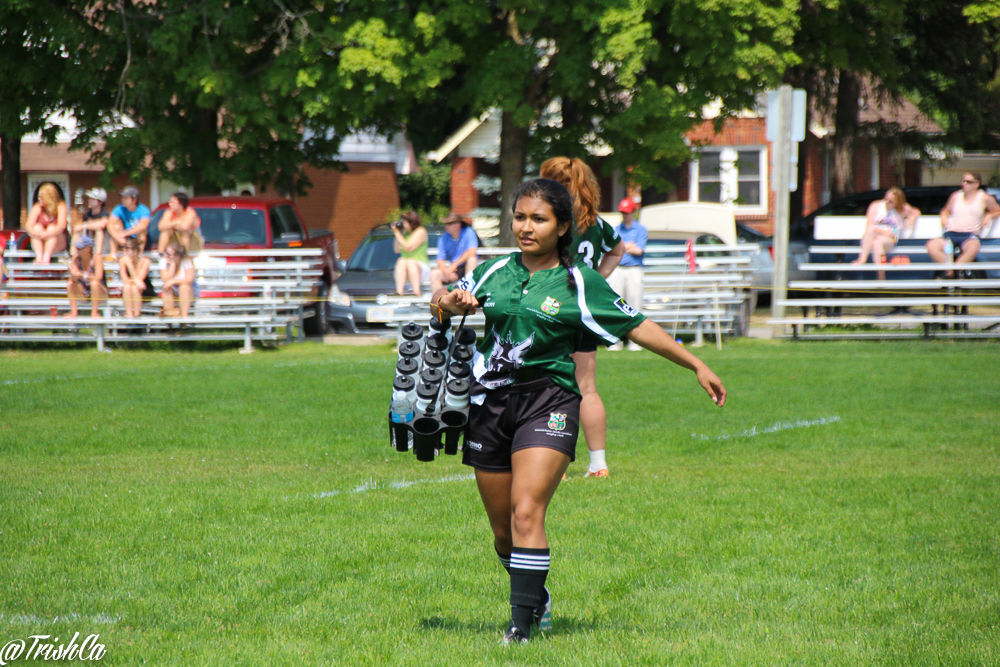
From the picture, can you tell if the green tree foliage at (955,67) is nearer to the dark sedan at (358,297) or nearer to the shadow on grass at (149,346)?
the dark sedan at (358,297)

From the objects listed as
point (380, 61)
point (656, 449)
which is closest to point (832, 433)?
point (656, 449)

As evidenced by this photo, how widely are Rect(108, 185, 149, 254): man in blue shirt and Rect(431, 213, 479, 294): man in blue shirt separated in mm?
4658

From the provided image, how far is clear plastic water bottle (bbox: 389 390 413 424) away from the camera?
4328 millimetres

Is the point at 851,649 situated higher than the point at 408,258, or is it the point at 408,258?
the point at 408,258

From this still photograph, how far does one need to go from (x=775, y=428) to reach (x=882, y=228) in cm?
935

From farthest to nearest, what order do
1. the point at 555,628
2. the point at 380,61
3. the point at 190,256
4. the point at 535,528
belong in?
the point at 380,61
the point at 190,256
the point at 555,628
the point at 535,528

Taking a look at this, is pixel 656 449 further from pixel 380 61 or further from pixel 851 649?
pixel 380 61

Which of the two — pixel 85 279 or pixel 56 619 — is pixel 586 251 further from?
pixel 85 279

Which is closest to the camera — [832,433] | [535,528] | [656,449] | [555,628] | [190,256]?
[535,528]

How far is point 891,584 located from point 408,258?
481 inches

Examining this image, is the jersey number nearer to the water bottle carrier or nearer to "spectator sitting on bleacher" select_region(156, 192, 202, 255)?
the water bottle carrier

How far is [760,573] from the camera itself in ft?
17.4

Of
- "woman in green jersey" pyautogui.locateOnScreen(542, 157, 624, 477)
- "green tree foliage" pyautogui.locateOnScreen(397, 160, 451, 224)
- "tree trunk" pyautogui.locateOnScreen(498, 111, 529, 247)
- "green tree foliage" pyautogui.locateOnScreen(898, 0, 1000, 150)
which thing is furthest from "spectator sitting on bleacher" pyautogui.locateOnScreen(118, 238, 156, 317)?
"green tree foliage" pyautogui.locateOnScreen(397, 160, 451, 224)

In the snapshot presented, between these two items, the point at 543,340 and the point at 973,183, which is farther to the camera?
the point at 973,183
